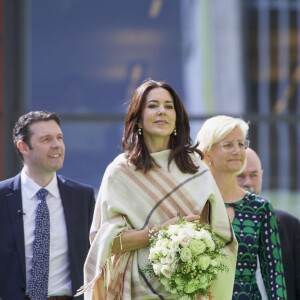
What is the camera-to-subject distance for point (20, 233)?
22.5 feet

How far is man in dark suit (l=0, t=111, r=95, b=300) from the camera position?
268 inches

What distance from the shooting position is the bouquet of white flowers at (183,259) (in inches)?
221

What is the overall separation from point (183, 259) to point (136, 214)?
1.25 feet

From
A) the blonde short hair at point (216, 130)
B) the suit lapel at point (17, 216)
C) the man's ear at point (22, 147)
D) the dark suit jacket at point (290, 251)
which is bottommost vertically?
the dark suit jacket at point (290, 251)

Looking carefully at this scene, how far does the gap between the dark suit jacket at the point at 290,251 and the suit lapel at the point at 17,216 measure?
173 centimetres

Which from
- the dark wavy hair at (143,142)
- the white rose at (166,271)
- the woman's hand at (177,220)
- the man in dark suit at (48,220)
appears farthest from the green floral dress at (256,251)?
the man in dark suit at (48,220)

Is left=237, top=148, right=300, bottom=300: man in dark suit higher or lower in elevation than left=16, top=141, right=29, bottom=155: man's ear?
lower

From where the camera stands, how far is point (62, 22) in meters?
11.9

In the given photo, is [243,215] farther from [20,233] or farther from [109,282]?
[20,233]

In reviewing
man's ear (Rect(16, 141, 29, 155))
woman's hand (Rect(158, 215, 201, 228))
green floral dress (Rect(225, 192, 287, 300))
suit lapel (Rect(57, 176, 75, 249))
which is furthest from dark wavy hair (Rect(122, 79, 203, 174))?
man's ear (Rect(16, 141, 29, 155))

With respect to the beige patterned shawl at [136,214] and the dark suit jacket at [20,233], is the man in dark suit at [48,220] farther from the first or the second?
the beige patterned shawl at [136,214]

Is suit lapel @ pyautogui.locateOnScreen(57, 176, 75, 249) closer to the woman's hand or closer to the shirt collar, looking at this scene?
the shirt collar

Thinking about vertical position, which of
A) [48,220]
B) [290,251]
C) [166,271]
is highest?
[48,220]

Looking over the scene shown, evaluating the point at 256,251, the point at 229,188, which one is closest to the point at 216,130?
the point at 229,188
